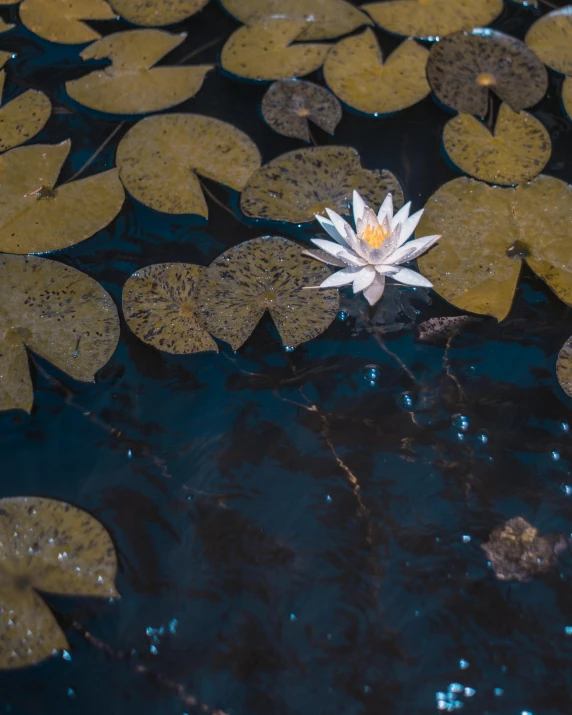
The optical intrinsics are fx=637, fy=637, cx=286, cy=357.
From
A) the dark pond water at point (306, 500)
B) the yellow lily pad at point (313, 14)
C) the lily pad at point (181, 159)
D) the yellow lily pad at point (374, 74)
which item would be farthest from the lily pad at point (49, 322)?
the yellow lily pad at point (313, 14)

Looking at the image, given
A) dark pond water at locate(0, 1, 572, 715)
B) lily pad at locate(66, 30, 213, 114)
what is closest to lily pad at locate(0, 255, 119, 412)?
dark pond water at locate(0, 1, 572, 715)

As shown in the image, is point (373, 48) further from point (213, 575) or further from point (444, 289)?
point (213, 575)

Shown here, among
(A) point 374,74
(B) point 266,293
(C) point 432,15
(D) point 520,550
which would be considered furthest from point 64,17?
(D) point 520,550

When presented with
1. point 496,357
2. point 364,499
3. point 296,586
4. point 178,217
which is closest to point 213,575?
point 296,586

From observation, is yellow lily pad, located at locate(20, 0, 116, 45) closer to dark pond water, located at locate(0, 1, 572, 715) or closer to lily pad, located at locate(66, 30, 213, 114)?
lily pad, located at locate(66, 30, 213, 114)

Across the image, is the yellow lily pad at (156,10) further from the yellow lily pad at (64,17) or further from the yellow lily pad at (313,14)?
the yellow lily pad at (313,14)

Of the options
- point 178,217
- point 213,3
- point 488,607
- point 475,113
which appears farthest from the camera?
point 213,3
